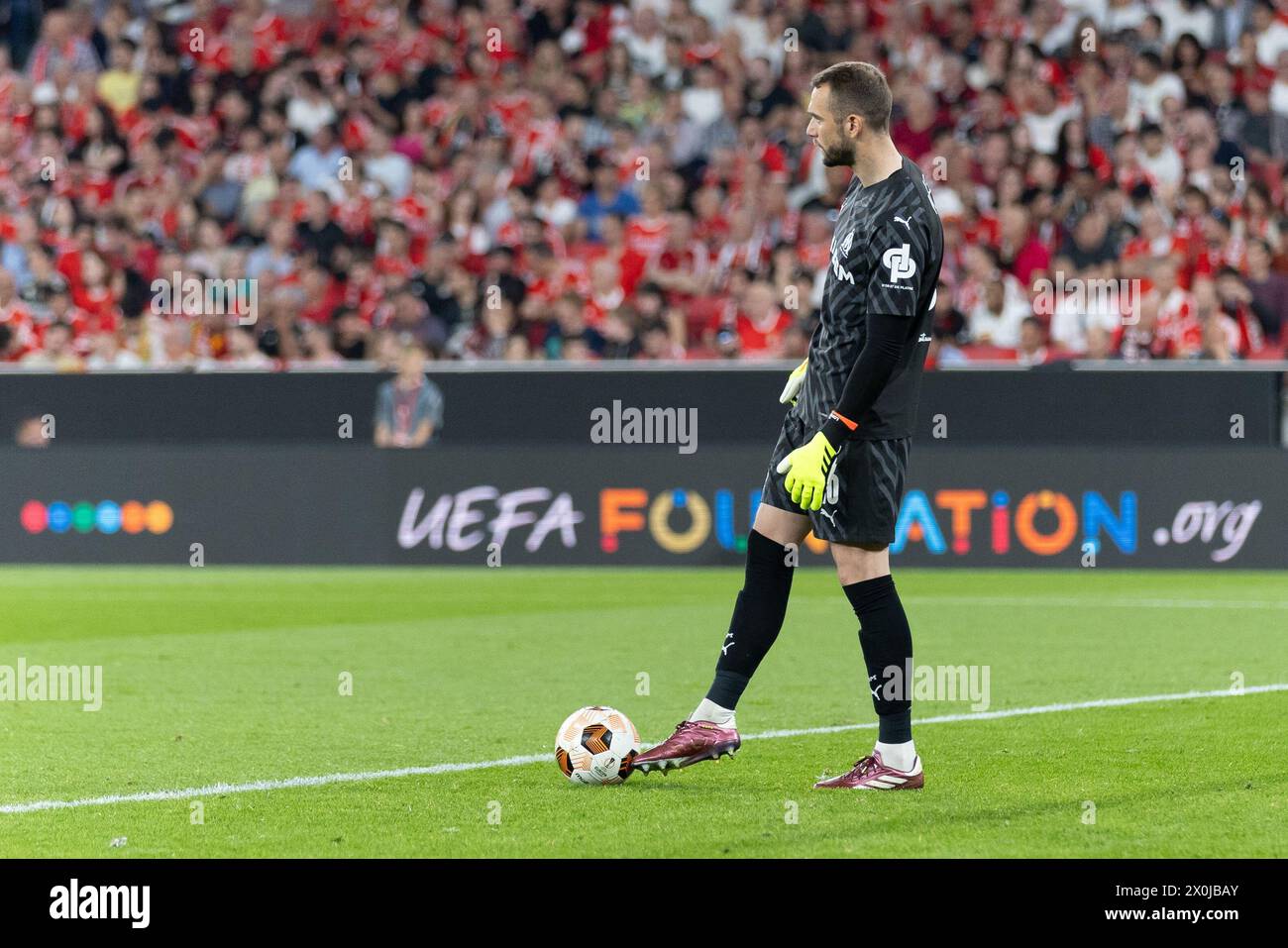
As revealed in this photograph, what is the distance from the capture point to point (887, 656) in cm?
643

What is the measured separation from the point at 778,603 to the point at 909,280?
120 centimetres

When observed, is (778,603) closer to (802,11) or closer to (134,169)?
(802,11)

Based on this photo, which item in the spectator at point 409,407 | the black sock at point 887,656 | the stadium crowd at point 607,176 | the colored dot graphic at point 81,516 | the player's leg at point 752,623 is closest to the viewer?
the black sock at point 887,656

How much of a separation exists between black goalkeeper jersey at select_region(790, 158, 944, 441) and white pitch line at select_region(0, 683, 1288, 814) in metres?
1.71

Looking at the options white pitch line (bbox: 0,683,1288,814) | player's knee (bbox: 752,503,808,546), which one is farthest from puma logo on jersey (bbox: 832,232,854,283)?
white pitch line (bbox: 0,683,1288,814)

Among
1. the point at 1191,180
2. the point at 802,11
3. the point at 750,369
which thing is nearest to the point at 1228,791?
the point at 750,369

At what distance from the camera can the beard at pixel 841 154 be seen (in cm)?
635

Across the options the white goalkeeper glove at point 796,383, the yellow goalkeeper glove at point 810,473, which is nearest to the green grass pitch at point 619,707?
the yellow goalkeeper glove at point 810,473

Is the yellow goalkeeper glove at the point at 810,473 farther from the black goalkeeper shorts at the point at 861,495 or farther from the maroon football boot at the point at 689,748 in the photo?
the maroon football boot at the point at 689,748

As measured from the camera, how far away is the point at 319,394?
1684 cm

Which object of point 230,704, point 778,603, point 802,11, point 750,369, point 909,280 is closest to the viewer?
point 909,280

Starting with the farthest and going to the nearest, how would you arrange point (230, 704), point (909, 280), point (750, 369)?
point (750, 369) → point (230, 704) → point (909, 280)

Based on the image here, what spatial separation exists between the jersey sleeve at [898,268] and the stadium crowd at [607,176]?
32.6 ft

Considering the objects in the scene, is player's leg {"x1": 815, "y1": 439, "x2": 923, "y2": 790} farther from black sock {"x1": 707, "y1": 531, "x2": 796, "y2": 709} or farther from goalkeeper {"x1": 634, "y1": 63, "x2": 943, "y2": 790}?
black sock {"x1": 707, "y1": 531, "x2": 796, "y2": 709}
